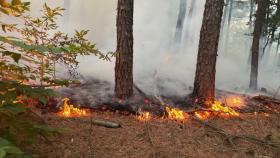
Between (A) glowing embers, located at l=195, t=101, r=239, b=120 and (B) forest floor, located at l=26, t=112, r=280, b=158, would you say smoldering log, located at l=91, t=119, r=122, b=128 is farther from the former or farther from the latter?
(A) glowing embers, located at l=195, t=101, r=239, b=120

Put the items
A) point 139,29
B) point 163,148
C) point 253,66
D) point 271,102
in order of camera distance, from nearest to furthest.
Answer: point 163,148 < point 271,102 < point 253,66 < point 139,29

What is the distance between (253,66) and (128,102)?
33.6 ft

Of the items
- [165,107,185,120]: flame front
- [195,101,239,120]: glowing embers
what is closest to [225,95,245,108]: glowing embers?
[195,101,239,120]: glowing embers

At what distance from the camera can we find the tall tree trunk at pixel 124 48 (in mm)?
8625

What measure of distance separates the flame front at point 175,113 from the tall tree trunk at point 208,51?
1094 millimetres

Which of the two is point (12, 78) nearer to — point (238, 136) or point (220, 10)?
point (238, 136)

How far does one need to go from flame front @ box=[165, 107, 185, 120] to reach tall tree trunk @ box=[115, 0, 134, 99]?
1265 millimetres

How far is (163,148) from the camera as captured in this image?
6.27 meters

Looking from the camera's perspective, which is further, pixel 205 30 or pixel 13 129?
pixel 205 30

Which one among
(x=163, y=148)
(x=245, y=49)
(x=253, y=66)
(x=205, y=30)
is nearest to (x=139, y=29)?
(x=253, y=66)

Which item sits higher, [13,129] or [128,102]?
[13,129]

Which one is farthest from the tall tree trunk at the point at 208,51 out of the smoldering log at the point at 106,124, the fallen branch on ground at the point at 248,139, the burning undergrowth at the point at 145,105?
the smoldering log at the point at 106,124

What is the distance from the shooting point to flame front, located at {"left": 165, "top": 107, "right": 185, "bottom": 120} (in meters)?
8.29

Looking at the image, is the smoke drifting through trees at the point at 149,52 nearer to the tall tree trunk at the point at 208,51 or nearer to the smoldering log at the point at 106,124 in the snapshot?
the tall tree trunk at the point at 208,51
